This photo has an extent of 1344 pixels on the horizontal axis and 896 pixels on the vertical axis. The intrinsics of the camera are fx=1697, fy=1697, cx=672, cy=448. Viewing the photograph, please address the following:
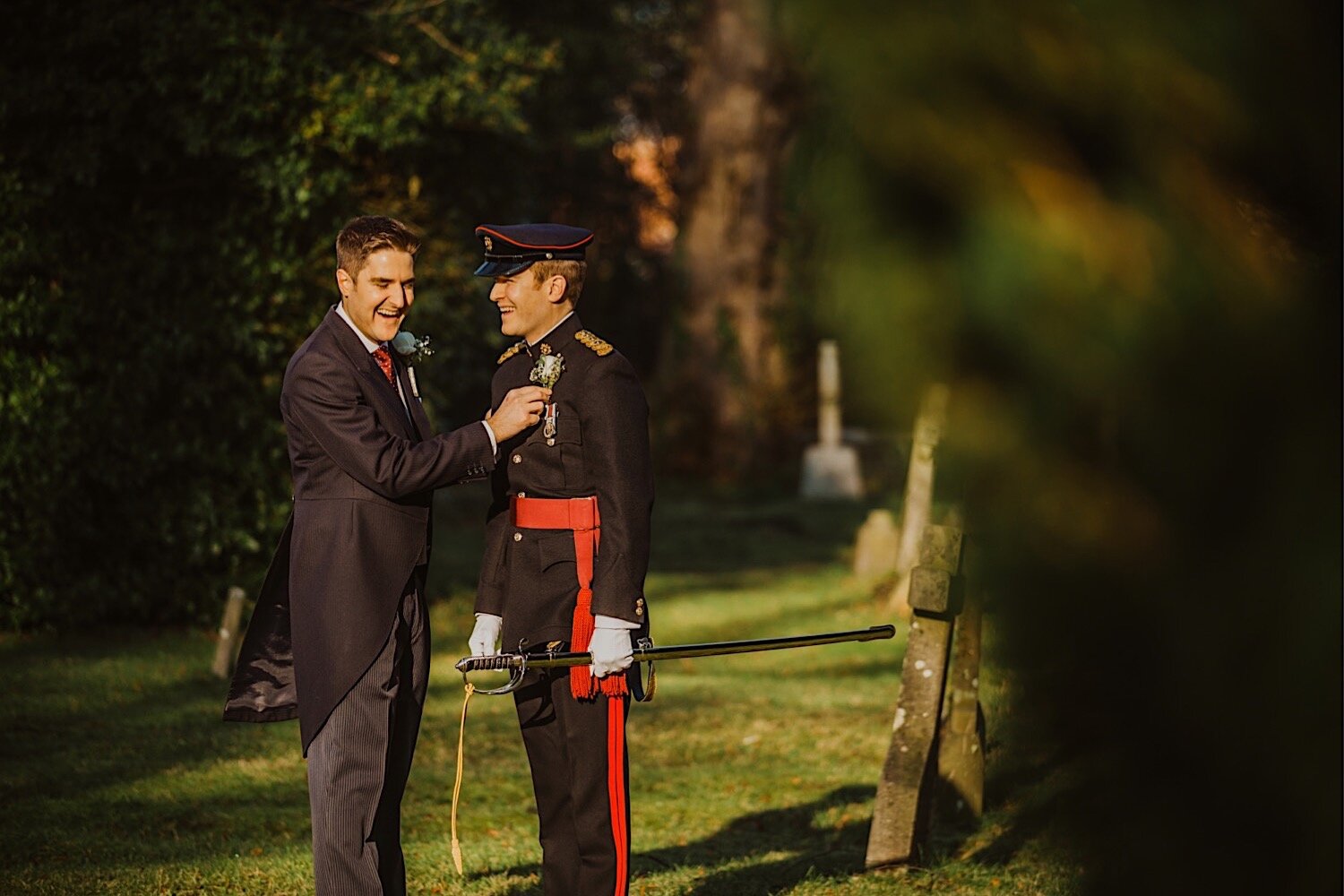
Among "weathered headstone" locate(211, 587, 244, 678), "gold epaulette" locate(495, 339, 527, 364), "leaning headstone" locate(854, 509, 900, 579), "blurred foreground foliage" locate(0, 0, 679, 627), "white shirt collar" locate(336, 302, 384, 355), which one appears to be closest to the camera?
"white shirt collar" locate(336, 302, 384, 355)

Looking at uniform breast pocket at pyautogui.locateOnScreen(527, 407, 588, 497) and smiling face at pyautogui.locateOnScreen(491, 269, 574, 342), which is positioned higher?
smiling face at pyautogui.locateOnScreen(491, 269, 574, 342)

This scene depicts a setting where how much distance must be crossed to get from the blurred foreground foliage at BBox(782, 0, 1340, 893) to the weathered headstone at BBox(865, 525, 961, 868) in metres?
5.00

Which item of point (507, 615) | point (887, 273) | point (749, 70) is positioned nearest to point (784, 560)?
point (749, 70)

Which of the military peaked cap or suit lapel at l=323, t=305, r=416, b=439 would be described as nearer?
suit lapel at l=323, t=305, r=416, b=439

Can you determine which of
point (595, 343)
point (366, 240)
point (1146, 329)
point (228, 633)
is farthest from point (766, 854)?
point (1146, 329)

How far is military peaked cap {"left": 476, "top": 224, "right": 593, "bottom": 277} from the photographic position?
4336 mm

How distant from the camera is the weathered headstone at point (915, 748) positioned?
5.88m

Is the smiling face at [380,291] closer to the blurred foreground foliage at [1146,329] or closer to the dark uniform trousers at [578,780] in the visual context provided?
the dark uniform trousers at [578,780]

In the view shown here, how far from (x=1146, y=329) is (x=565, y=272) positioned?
378cm

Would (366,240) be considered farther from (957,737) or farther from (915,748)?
(957,737)

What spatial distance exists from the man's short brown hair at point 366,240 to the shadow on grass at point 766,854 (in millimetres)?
2531

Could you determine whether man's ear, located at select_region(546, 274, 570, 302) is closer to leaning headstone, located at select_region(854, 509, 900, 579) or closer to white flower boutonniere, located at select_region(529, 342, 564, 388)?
white flower boutonniere, located at select_region(529, 342, 564, 388)

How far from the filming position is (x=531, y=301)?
443 centimetres

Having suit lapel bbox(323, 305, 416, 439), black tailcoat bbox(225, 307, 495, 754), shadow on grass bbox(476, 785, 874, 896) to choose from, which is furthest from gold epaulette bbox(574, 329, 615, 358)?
shadow on grass bbox(476, 785, 874, 896)
